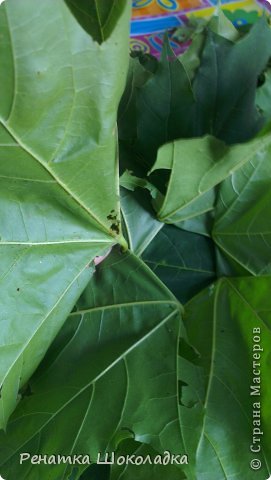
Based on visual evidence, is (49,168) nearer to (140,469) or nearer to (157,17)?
(140,469)

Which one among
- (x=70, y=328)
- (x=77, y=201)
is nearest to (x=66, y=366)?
(x=70, y=328)

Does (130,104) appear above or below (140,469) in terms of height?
above

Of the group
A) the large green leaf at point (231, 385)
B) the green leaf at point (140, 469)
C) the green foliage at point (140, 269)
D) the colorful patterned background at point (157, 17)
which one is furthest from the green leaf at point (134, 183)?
the colorful patterned background at point (157, 17)

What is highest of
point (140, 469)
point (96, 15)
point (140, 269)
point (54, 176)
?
point (96, 15)

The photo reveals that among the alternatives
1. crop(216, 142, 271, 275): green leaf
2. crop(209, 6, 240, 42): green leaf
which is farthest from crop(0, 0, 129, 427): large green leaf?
crop(209, 6, 240, 42): green leaf

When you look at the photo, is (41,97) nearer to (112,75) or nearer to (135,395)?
(112,75)

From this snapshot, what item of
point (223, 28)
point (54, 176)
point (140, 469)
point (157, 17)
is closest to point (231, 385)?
point (140, 469)

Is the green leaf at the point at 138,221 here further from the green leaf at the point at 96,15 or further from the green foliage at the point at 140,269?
the green leaf at the point at 96,15
